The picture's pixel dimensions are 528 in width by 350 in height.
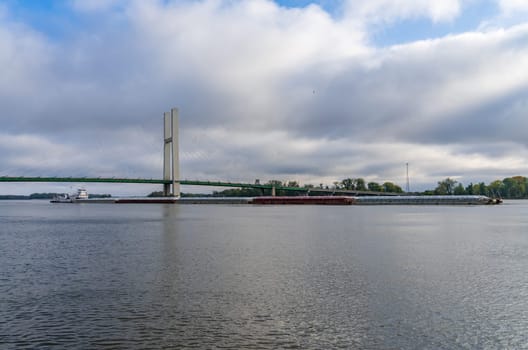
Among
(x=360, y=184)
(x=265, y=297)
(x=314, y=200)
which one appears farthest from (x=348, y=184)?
(x=265, y=297)

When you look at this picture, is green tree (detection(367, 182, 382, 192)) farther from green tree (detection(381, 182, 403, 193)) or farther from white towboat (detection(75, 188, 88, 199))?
white towboat (detection(75, 188, 88, 199))

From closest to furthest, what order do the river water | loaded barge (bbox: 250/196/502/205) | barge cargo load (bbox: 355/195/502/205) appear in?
1. the river water
2. barge cargo load (bbox: 355/195/502/205)
3. loaded barge (bbox: 250/196/502/205)

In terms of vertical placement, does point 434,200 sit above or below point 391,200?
below

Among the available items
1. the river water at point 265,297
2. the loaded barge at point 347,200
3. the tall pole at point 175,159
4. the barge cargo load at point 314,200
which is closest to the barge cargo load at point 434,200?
the loaded barge at point 347,200

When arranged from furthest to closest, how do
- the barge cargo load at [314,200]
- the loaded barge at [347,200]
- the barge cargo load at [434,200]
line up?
the barge cargo load at [314,200], the loaded barge at [347,200], the barge cargo load at [434,200]

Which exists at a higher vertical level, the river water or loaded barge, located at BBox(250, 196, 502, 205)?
loaded barge, located at BBox(250, 196, 502, 205)

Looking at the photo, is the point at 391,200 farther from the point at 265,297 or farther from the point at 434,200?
the point at 265,297

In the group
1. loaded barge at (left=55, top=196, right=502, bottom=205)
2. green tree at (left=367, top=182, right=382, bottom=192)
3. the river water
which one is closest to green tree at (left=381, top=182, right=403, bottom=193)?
green tree at (left=367, top=182, right=382, bottom=192)

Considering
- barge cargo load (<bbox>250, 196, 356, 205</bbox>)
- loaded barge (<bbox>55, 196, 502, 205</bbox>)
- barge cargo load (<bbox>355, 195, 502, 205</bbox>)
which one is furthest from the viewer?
barge cargo load (<bbox>250, 196, 356, 205</bbox>)

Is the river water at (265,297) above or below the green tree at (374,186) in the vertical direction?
below

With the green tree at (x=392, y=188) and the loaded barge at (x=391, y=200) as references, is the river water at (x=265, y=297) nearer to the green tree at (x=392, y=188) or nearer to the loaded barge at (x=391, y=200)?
the loaded barge at (x=391, y=200)

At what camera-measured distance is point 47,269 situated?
15.0 m

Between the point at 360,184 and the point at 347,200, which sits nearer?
the point at 347,200

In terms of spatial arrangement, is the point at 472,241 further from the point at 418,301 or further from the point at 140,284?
the point at 140,284
